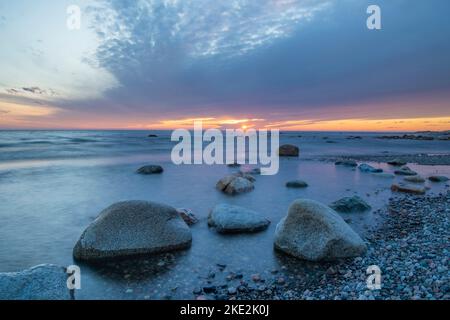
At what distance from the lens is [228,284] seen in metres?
5.45

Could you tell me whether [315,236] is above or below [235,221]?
above

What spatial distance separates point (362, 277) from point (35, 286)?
19.0 ft

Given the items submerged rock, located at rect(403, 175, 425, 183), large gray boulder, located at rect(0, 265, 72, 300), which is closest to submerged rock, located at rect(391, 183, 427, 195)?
submerged rock, located at rect(403, 175, 425, 183)

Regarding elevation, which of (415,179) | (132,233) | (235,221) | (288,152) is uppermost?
(288,152)

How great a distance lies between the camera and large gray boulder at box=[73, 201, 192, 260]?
664cm

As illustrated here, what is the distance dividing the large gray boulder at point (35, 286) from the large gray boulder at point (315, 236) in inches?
186

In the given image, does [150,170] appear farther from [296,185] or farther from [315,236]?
[315,236]

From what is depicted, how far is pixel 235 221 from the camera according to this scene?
841cm

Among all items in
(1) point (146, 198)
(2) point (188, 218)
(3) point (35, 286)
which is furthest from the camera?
(1) point (146, 198)

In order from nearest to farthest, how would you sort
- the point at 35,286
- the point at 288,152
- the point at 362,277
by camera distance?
the point at 35,286 < the point at 362,277 < the point at 288,152

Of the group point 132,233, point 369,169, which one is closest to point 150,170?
point 132,233
